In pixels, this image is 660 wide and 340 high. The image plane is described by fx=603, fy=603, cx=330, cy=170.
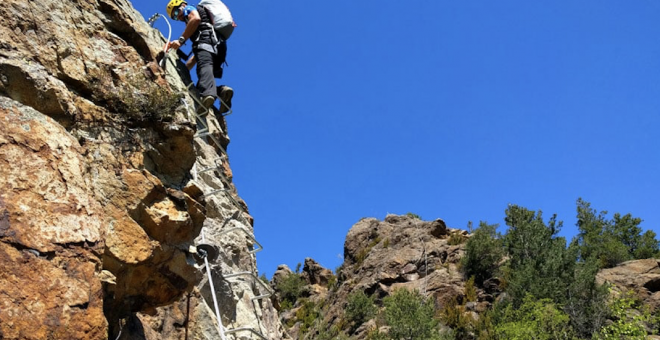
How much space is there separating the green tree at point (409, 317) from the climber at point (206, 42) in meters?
19.4

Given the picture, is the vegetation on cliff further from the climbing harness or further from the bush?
the climbing harness

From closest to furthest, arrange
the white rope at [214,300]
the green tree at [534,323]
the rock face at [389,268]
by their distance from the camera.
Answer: the white rope at [214,300], the green tree at [534,323], the rock face at [389,268]

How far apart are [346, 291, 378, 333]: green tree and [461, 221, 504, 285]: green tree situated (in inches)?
226

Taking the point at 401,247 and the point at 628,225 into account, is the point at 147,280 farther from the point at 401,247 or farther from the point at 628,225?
the point at 628,225

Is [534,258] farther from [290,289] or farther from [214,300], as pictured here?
[214,300]

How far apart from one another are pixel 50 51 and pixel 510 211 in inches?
1428

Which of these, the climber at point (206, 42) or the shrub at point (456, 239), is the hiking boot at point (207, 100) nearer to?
the climber at point (206, 42)

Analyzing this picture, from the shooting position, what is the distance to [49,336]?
11.5 ft

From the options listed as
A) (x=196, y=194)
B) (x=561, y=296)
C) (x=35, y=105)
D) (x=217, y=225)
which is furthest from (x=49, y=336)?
(x=561, y=296)

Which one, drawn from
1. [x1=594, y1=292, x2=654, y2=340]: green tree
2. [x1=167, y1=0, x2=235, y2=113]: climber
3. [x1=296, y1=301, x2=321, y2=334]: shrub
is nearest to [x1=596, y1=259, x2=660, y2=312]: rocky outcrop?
[x1=594, y1=292, x2=654, y2=340]: green tree

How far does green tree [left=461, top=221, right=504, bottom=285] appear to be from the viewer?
109 feet

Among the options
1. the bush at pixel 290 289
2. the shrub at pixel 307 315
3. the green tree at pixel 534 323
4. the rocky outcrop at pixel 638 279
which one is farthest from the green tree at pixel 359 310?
the rocky outcrop at pixel 638 279

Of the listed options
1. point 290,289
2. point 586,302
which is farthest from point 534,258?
point 290,289

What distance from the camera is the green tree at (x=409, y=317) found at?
87.2 feet
